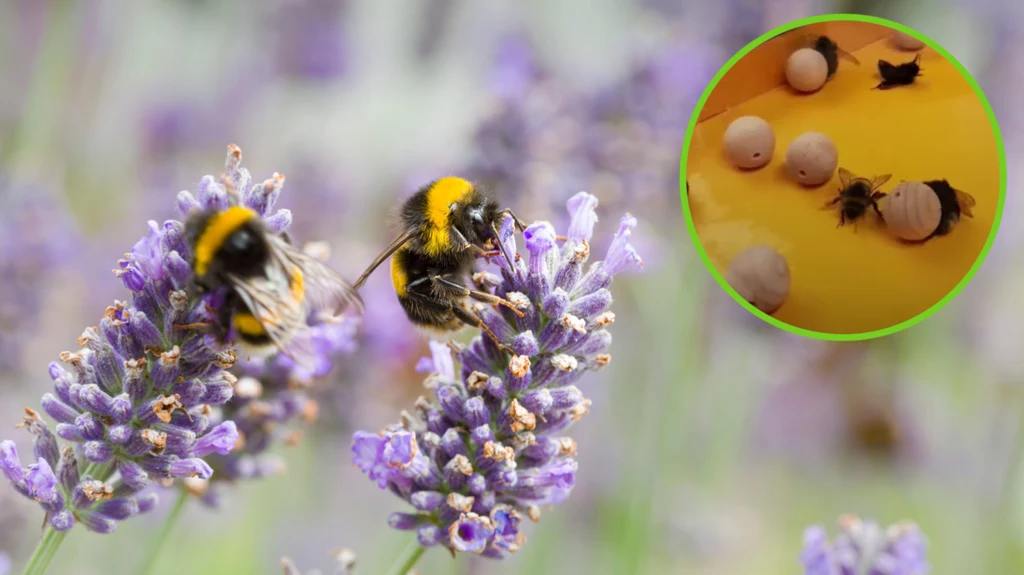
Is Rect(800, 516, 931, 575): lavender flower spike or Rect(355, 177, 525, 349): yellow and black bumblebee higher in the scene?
Rect(355, 177, 525, 349): yellow and black bumblebee

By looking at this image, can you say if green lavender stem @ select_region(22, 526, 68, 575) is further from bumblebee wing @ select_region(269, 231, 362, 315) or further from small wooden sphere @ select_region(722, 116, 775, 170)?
small wooden sphere @ select_region(722, 116, 775, 170)

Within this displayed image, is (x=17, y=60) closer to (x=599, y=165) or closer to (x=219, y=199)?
(x=599, y=165)

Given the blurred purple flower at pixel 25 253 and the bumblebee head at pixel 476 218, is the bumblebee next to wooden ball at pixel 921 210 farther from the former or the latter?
the blurred purple flower at pixel 25 253

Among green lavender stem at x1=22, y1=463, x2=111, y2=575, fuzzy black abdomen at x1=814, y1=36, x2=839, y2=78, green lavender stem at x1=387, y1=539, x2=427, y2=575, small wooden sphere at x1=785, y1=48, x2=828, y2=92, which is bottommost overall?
green lavender stem at x1=22, y1=463, x2=111, y2=575

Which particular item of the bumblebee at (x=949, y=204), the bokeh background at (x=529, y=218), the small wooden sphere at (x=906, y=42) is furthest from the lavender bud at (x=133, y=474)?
the small wooden sphere at (x=906, y=42)

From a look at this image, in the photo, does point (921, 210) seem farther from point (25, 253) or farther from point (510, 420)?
point (25, 253)

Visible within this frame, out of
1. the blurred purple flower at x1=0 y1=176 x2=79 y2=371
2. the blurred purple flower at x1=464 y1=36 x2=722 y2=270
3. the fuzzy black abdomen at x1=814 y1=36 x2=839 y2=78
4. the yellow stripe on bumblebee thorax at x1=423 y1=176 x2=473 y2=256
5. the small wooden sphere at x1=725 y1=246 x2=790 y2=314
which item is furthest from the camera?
the blurred purple flower at x1=464 y1=36 x2=722 y2=270

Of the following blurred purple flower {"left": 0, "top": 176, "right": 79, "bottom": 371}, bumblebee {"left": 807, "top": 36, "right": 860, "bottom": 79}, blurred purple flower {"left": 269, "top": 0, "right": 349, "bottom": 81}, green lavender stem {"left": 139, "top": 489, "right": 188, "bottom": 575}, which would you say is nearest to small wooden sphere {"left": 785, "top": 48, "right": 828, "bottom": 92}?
bumblebee {"left": 807, "top": 36, "right": 860, "bottom": 79}
